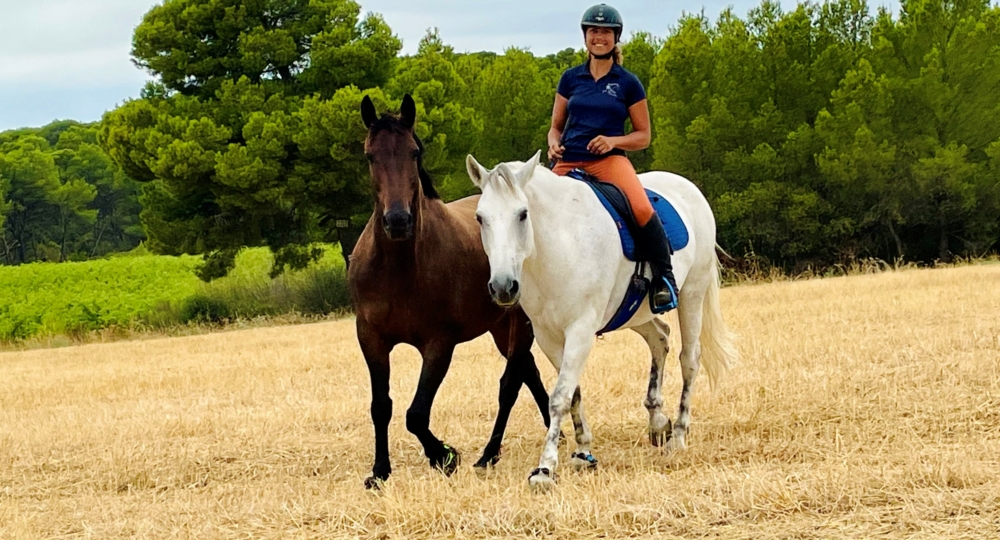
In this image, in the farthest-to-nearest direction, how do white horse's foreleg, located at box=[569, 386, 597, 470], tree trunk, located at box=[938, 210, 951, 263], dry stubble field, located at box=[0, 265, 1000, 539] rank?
tree trunk, located at box=[938, 210, 951, 263], white horse's foreleg, located at box=[569, 386, 597, 470], dry stubble field, located at box=[0, 265, 1000, 539]

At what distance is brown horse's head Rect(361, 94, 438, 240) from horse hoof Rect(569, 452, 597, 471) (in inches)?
69.6

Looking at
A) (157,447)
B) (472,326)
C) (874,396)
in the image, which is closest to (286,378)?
(157,447)

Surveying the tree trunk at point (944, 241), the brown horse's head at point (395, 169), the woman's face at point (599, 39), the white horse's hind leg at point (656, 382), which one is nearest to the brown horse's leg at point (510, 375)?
the white horse's hind leg at point (656, 382)

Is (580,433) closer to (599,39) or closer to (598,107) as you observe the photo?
(598,107)

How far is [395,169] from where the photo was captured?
6.52 metres

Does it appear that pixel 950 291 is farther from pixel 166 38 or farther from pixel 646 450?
pixel 166 38

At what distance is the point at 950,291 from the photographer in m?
16.4

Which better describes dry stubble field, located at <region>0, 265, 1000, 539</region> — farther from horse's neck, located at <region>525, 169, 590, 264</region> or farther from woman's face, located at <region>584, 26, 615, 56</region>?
woman's face, located at <region>584, 26, 615, 56</region>

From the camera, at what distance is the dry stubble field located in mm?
5219

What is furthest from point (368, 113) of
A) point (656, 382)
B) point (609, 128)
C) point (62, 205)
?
point (62, 205)

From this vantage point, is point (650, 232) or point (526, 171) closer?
point (526, 171)

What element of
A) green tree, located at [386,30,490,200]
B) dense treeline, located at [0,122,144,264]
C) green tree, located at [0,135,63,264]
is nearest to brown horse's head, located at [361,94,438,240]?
green tree, located at [386,30,490,200]

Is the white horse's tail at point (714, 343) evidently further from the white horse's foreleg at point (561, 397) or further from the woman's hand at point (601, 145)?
the white horse's foreleg at point (561, 397)

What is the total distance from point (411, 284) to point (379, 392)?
773 millimetres
